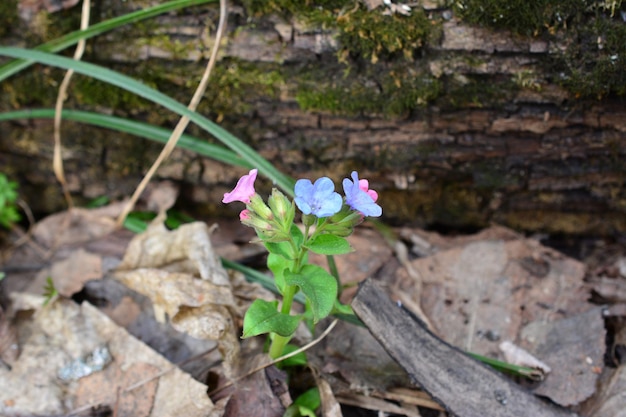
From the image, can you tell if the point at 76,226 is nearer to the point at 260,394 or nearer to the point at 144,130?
the point at 144,130

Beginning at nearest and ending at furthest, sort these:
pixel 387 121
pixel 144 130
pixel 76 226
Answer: pixel 387 121 → pixel 144 130 → pixel 76 226

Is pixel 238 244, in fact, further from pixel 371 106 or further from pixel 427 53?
pixel 427 53

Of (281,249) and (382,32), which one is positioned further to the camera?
(382,32)

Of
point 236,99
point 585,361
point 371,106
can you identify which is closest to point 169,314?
point 236,99

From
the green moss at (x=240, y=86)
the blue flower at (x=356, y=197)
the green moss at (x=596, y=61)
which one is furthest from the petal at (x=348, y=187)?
the green moss at (x=596, y=61)

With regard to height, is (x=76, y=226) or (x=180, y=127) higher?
(x=180, y=127)

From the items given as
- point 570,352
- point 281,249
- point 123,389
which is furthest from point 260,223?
point 570,352
